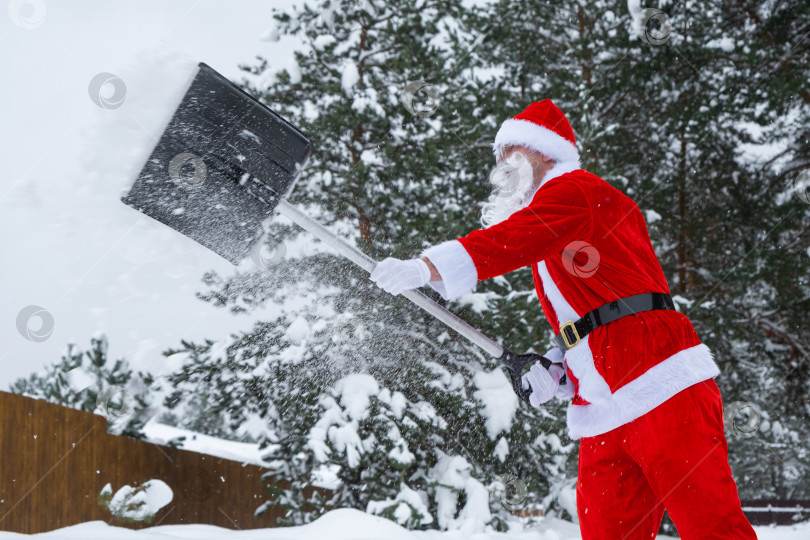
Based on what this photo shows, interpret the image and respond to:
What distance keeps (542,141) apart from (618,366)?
34.5 inches

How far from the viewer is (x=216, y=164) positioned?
2.16 metres

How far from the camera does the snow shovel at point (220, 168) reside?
2148mm

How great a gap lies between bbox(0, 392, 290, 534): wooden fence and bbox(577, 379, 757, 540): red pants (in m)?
5.49

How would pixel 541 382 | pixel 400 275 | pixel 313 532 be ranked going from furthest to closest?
pixel 313 532 → pixel 541 382 → pixel 400 275

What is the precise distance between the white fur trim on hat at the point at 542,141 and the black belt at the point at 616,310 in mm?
629

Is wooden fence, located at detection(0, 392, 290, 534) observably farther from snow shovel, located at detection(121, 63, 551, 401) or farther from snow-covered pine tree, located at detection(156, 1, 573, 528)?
snow shovel, located at detection(121, 63, 551, 401)

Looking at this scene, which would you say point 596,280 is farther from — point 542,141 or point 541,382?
point 542,141

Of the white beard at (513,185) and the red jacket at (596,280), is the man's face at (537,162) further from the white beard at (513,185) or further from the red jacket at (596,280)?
the red jacket at (596,280)

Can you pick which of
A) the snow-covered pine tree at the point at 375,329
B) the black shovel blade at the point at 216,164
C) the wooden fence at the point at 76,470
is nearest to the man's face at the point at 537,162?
the black shovel blade at the point at 216,164

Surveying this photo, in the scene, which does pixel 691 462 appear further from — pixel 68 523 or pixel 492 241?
pixel 68 523

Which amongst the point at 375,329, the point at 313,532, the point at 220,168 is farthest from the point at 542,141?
the point at 375,329

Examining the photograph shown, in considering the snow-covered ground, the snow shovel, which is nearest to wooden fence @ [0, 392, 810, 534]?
the snow-covered ground

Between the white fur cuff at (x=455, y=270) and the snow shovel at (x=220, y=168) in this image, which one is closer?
the white fur cuff at (x=455, y=270)

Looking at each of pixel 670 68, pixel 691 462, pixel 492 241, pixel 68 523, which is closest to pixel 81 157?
pixel 492 241
